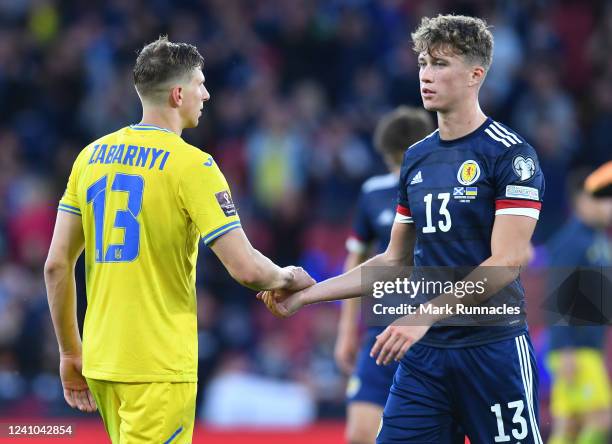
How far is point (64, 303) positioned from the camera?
457cm

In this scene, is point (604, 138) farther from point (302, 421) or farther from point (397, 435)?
point (397, 435)

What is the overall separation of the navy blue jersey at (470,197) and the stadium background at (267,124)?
534 centimetres

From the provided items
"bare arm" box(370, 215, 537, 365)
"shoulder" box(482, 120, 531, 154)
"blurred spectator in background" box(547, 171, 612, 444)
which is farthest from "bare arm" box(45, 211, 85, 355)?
"blurred spectator in background" box(547, 171, 612, 444)

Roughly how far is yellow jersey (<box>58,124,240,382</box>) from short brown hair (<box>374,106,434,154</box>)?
2.43 meters

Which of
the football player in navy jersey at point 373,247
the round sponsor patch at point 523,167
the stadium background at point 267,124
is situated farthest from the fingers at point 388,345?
the stadium background at point 267,124

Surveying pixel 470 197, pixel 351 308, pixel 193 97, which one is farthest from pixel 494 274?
pixel 351 308

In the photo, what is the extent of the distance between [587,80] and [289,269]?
32.2 feet

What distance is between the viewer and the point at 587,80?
13695 mm

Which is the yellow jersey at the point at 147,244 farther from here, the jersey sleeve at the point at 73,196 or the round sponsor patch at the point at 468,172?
the round sponsor patch at the point at 468,172

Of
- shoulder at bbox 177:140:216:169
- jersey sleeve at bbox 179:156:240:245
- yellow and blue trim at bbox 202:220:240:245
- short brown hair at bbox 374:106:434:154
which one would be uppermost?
short brown hair at bbox 374:106:434:154

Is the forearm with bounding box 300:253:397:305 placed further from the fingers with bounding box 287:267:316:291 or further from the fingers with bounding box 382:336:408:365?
the fingers with bounding box 382:336:408:365

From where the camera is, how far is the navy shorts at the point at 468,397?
4.45m

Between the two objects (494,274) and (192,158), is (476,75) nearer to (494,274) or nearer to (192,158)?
(494,274)

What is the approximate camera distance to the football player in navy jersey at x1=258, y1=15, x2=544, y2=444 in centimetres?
439
